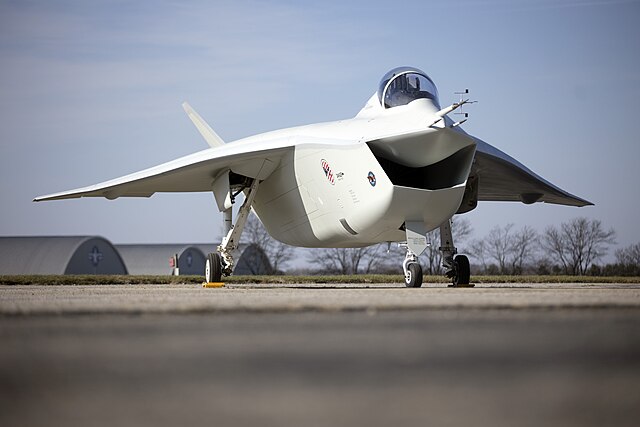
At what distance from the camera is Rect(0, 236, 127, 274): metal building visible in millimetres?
44281

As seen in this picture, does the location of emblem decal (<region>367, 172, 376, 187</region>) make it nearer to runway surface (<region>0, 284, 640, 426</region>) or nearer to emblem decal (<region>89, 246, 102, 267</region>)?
runway surface (<region>0, 284, 640, 426</region>)

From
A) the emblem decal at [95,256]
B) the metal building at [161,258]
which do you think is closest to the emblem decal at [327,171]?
the emblem decal at [95,256]

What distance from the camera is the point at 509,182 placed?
17.5 m

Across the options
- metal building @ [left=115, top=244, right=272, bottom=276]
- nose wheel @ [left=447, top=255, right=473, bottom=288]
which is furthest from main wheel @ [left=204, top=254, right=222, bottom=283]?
metal building @ [left=115, top=244, right=272, bottom=276]

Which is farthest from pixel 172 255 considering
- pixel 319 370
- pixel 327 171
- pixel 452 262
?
pixel 319 370

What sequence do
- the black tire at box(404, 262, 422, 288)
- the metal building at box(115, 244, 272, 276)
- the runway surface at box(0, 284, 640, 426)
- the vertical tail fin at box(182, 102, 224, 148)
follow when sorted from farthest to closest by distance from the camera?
the metal building at box(115, 244, 272, 276) → the vertical tail fin at box(182, 102, 224, 148) → the black tire at box(404, 262, 422, 288) → the runway surface at box(0, 284, 640, 426)

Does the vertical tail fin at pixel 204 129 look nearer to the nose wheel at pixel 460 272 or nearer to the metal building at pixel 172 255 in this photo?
the nose wheel at pixel 460 272

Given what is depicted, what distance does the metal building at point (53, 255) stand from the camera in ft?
145

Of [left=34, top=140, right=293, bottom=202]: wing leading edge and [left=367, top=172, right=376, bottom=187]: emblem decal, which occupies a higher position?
[left=34, top=140, right=293, bottom=202]: wing leading edge

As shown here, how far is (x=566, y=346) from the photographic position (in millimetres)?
4141

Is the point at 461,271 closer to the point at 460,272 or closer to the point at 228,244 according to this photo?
the point at 460,272

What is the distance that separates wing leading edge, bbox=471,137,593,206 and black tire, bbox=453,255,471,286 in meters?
1.51

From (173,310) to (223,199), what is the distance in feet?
33.6

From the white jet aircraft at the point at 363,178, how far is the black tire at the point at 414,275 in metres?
0.01
